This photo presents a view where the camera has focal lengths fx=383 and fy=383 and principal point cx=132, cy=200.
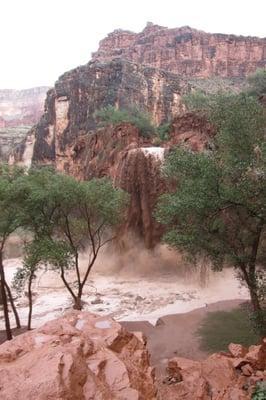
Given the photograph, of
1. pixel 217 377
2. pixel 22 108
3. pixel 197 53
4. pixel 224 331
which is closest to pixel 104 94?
pixel 197 53

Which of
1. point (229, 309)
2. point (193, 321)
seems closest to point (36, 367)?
point (193, 321)

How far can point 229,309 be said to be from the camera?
21.2 m

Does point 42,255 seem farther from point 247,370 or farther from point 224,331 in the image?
point 247,370

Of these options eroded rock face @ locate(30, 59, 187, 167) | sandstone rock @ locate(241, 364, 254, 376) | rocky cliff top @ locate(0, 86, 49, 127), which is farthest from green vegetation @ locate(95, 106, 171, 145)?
rocky cliff top @ locate(0, 86, 49, 127)

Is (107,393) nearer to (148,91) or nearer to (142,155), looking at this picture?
(142,155)

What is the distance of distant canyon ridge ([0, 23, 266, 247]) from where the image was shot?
34.1m

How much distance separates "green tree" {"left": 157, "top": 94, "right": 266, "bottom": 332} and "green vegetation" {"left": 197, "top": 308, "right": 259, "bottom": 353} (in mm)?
3128

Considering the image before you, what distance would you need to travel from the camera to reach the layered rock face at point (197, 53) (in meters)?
100

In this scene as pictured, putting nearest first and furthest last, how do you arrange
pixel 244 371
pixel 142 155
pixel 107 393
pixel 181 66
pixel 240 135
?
pixel 107 393, pixel 244 371, pixel 240 135, pixel 142 155, pixel 181 66

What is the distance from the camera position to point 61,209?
19.8m

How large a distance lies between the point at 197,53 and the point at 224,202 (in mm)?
100481

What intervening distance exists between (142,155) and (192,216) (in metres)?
21.4

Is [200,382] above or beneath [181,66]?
beneath

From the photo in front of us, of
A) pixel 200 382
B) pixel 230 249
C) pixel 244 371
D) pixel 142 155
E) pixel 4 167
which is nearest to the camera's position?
pixel 200 382
